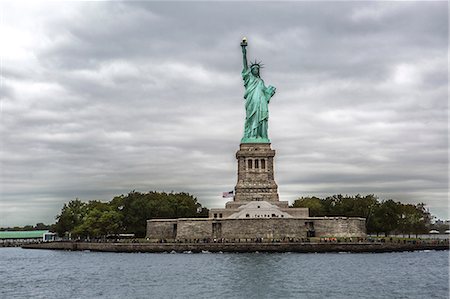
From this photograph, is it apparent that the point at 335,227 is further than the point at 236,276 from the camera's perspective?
Yes

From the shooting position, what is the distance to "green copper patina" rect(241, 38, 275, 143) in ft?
309

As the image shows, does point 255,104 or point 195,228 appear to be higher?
point 255,104

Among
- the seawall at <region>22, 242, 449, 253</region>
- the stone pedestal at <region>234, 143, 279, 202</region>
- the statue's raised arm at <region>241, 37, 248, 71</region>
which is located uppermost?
the statue's raised arm at <region>241, 37, 248, 71</region>

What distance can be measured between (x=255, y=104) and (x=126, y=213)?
25.8 meters

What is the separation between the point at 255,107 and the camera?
310 feet

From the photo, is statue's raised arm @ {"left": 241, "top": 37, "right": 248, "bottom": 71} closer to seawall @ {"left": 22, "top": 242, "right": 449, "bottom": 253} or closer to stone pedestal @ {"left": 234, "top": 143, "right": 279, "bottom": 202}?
stone pedestal @ {"left": 234, "top": 143, "right": 279, "bottom": 202}

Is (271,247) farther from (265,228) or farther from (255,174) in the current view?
(255,174)

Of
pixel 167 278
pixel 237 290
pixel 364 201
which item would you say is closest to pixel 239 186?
pixel 364 201

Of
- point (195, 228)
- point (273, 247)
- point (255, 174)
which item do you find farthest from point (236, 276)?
point (255, 174)

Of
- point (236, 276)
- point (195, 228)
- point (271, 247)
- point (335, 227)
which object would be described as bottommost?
point (236, 276)

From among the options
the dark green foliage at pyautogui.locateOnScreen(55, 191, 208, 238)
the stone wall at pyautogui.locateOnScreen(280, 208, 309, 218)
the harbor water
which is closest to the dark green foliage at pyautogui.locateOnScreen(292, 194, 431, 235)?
the stone wall at pyautogui.locateOnScreen(280, 208, 309, 218)

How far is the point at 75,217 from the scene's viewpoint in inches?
4232

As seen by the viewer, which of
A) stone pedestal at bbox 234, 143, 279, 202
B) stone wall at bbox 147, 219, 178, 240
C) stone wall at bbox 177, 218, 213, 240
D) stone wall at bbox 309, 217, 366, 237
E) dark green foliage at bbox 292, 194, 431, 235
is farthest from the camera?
dark green foliage at bbox 292, 194, 431, 235

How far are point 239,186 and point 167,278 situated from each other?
4045cm
